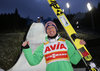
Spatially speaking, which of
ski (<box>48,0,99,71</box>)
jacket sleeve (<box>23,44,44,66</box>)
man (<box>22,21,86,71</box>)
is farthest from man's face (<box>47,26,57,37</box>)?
ski (<box>48,0,99,71</box>)

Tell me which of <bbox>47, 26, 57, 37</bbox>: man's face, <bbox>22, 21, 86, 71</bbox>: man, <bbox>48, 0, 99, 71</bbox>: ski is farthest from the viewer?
<bbox>48, 0, 99, 71</bbox>: ski

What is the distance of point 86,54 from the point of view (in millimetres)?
3684

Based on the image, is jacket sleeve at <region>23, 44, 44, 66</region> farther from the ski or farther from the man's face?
the ski

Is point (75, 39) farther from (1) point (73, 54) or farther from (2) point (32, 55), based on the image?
(2) point (32, 55)

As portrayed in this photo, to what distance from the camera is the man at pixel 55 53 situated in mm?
2416

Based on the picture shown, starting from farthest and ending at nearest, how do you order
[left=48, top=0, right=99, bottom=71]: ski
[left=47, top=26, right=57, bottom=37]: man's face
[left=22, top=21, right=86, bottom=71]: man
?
[left=48, top=0, right=99, bottom=71]: ski → [left=47, top=26, right=57, bottom=37]: man's face → [left=22, top=21, right=86, bottom=71]: man

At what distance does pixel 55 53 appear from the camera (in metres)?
2.48

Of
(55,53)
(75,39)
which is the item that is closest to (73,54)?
(55,53)

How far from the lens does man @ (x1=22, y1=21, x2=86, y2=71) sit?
2.42 m

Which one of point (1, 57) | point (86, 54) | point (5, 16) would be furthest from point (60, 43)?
point (5, 16)

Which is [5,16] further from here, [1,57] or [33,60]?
[33,60]

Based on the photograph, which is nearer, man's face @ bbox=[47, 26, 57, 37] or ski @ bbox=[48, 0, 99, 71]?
man's face @ bbox=[47, 26, 57, 37]

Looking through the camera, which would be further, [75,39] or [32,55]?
[75,39]

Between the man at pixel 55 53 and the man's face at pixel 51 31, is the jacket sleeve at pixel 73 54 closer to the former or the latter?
the man at pixel 55 53
